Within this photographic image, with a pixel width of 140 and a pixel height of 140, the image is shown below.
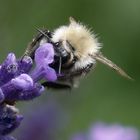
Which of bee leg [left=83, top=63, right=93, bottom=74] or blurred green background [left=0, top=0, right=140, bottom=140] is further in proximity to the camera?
blurred green background [left=0, top=0, right=140, bottom=140]

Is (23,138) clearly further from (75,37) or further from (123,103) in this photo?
(123,103)

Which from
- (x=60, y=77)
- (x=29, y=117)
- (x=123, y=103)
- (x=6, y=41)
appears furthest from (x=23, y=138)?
(x=123, y=103)

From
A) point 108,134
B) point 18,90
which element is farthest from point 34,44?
point 108,134

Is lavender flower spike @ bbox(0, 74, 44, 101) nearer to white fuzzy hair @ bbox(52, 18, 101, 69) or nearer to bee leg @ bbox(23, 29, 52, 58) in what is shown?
bee leg @ bbox(23, 29, 52, 58)

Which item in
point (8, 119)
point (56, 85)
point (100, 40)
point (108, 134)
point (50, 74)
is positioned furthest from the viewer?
point (100, 40)

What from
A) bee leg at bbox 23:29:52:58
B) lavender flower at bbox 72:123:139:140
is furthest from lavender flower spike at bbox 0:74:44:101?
lavender flower at bbox 72:123:139:140

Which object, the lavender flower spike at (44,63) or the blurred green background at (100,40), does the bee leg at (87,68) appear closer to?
the lavender flower spike at (44,63)

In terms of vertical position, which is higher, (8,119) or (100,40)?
(100,40)

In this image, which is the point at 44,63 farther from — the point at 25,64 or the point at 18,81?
the point at 18,81
